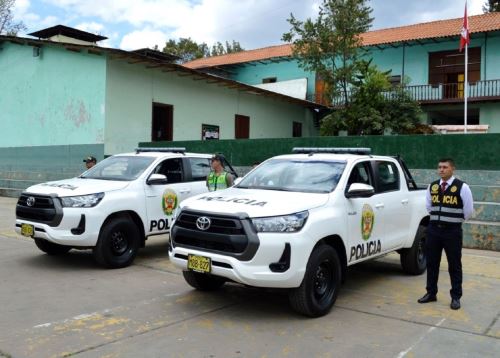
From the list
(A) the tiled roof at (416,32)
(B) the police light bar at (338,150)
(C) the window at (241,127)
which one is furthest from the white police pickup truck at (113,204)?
(A) the tiled roof at (416,32)

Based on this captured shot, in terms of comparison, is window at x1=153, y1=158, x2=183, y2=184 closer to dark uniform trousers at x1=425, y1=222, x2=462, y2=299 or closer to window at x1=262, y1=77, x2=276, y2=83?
dark uniform trousers at x1=425, y1=222, x2=462, y2=299

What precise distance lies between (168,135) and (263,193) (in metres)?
15.5

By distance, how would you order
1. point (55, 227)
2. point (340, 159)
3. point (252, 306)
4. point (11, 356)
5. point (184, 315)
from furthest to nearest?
point (55, 227) < point (340, 159) < point (252, 306) < point (184, 315) < point (11, 356)

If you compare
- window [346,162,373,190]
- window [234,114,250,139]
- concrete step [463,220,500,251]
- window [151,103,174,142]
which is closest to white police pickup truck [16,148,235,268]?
window [346,162,373,190]

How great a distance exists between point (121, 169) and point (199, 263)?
3.76 metres

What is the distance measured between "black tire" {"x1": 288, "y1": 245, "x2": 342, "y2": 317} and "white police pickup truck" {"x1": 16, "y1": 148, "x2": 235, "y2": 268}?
11.1 feet

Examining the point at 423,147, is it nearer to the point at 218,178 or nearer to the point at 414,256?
the point at 414,256

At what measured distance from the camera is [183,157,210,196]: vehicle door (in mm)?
9078

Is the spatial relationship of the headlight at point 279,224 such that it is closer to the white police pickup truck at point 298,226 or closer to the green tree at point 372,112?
the white police pickup truck at point 298,226

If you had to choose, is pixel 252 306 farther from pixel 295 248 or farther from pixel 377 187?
pixel 377 187

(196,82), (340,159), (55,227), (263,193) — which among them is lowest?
(55,227)

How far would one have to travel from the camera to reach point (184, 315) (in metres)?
5.46

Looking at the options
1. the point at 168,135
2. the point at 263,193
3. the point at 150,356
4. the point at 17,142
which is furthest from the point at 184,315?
the point at 17,142

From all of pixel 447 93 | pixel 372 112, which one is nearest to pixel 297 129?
pixel 372 112
